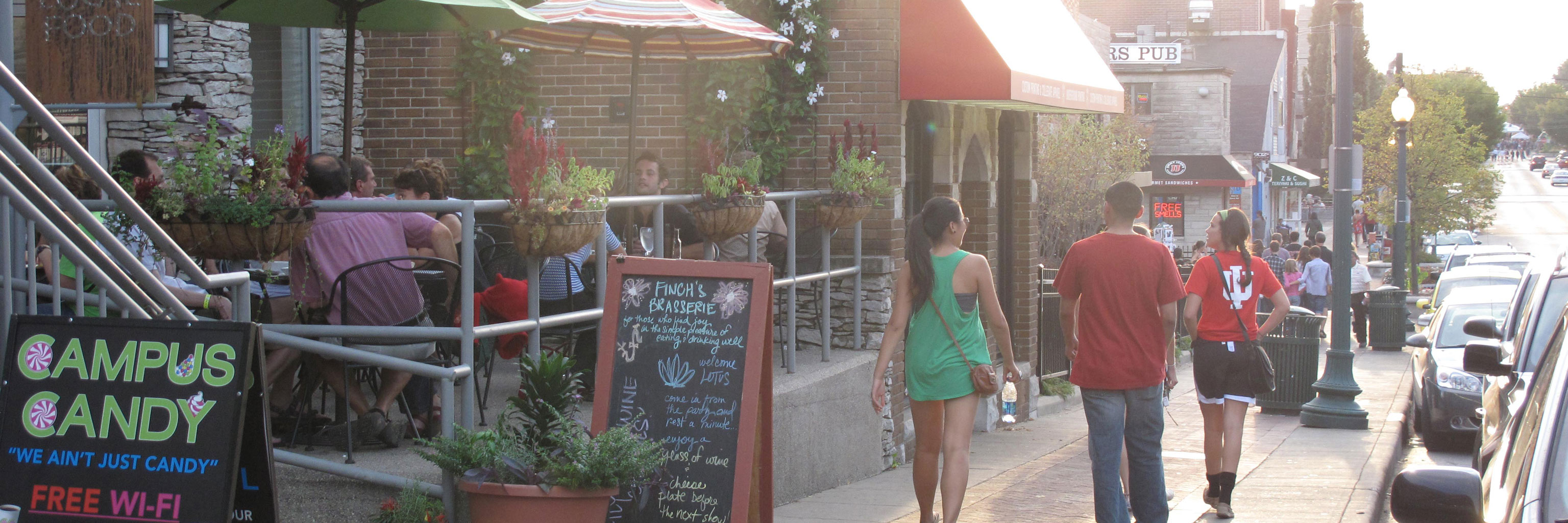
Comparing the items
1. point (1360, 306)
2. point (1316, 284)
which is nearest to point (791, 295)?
point (1316, 284)

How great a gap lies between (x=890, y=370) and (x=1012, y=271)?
12.0 ft

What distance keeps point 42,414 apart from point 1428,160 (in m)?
36.7

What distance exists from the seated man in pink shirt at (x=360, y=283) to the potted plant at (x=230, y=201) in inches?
20.1

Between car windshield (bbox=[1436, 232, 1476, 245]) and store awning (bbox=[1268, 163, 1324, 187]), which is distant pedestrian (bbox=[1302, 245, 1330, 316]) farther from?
store awning (bbox=[1268, 163, 1324, 187])

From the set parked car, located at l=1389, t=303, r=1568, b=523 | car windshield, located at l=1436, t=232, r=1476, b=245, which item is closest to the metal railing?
parked car, located at l=1389, t=303, r=1568, b=523

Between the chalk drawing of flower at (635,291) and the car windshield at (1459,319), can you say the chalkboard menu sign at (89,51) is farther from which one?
the car windshield at (1459,319)

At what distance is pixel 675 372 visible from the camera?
516cm

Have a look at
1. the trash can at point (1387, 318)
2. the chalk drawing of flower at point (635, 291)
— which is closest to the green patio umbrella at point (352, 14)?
the chalk drawing of flower at point (635, 291)

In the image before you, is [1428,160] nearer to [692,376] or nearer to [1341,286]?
[1341,286]

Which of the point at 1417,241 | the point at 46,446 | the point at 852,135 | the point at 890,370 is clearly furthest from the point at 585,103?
the point at 1417,241

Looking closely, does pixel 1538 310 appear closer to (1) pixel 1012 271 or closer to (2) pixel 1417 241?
(1) pixel 1012 271

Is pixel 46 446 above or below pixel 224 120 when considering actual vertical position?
below

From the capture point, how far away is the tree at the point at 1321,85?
6038 cm

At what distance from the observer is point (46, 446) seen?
380 centimetres
